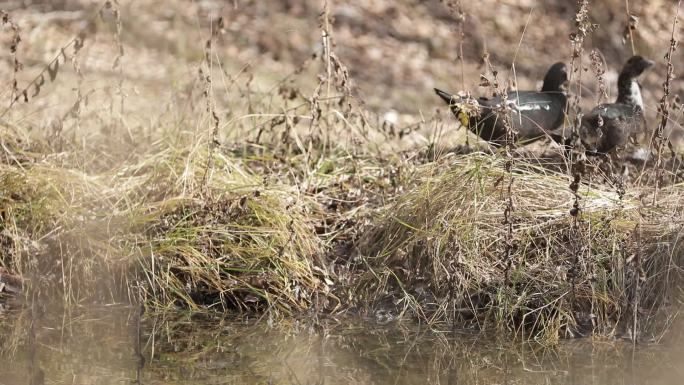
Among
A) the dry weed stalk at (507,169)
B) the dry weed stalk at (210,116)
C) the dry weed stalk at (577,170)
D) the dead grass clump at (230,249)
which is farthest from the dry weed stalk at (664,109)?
the dry weed stalk at (210,116)

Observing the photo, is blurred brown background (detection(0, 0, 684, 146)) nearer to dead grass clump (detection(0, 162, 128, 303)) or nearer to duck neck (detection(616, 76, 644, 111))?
duck neck (detection(616, 76, 644, 111))

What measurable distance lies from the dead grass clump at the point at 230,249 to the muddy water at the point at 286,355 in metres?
0.23

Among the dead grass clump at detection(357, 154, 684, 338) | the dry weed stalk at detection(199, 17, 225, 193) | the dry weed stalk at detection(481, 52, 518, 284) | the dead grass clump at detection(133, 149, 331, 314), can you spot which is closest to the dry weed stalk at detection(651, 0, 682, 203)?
the dead grass clump at detection(357, 154, 684, 338)

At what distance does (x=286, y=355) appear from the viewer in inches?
189

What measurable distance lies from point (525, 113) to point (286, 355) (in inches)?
84.7

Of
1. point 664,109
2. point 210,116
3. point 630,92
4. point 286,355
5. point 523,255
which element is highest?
point 664,109

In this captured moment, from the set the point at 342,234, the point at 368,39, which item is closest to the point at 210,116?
the point at 342,234

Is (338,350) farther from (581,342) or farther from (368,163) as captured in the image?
(368,163)

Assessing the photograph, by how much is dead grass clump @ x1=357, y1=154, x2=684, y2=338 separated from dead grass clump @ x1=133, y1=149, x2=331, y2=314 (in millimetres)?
346

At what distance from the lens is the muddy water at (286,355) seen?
448cm

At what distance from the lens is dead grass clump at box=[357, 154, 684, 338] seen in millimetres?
5219

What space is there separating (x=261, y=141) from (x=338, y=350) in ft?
8.82

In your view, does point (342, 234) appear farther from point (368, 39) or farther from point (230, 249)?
point (368, 39)

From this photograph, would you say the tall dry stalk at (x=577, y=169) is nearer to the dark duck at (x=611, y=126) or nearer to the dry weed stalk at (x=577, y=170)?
the dry weed stalk at (x=577, y=170)
